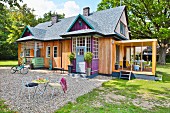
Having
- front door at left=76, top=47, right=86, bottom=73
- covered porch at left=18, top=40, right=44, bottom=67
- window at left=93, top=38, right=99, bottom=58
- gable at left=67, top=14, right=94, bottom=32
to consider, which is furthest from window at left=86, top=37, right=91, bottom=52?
covered porch at left=18, top=40, right=44, bottom=67

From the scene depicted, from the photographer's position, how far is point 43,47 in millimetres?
15898

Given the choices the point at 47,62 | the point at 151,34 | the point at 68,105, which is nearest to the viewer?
the point at 68,105

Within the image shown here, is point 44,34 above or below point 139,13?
below

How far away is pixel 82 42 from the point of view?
1157cm

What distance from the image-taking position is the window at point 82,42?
1124cm

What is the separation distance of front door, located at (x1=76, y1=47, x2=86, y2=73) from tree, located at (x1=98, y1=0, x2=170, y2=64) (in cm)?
1556

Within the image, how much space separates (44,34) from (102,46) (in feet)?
27.4

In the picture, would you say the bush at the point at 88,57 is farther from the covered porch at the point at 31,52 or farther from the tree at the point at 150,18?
the tree at the point at 150,18

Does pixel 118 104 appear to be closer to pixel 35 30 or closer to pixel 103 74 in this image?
pixel 103 74

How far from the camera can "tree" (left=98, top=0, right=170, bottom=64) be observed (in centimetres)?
2180

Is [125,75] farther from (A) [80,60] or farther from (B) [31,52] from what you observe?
(B) [31,52]

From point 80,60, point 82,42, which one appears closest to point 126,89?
point 80,60

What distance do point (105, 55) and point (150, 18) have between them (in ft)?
56.5

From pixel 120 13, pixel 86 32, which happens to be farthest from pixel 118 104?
pixel 120 13
